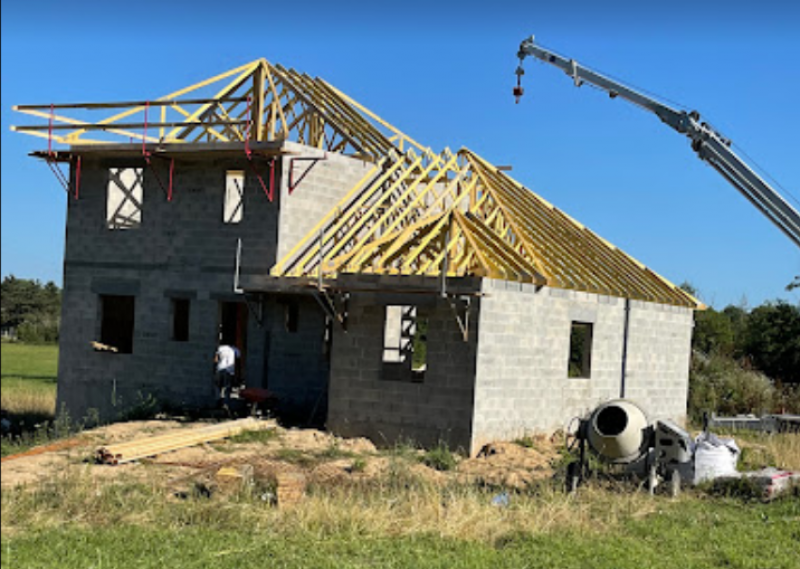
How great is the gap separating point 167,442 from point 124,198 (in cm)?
900

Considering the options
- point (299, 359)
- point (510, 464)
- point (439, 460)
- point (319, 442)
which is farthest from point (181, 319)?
point (510, 464)

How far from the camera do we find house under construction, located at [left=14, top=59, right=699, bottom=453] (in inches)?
691

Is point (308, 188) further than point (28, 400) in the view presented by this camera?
No

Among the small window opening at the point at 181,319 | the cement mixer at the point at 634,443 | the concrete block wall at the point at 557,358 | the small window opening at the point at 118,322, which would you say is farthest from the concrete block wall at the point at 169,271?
the cement mixer at the point at 634,443

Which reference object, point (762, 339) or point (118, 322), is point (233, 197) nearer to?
point (118, 322)

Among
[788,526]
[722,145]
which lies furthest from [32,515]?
[722,145]

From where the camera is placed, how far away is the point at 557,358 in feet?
63.4

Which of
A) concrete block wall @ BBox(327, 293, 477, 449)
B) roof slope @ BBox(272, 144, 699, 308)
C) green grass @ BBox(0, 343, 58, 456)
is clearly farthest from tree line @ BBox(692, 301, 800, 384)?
green grass @ BBox(0, 343, 58, 456)

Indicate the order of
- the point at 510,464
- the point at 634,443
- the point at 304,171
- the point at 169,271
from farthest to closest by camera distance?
1. the point at 169,271
2. the point at 304,171
3. the point at 510,464
4. the point at 634,443

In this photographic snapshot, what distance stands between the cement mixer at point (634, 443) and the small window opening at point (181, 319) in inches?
438

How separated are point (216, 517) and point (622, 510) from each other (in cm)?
480

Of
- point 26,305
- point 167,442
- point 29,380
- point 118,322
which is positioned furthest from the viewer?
point 26,305

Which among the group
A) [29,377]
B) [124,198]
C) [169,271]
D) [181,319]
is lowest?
[29,377]

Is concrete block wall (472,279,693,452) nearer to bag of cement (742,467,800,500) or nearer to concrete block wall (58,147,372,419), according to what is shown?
concrete block wall (58,147,372,419)
